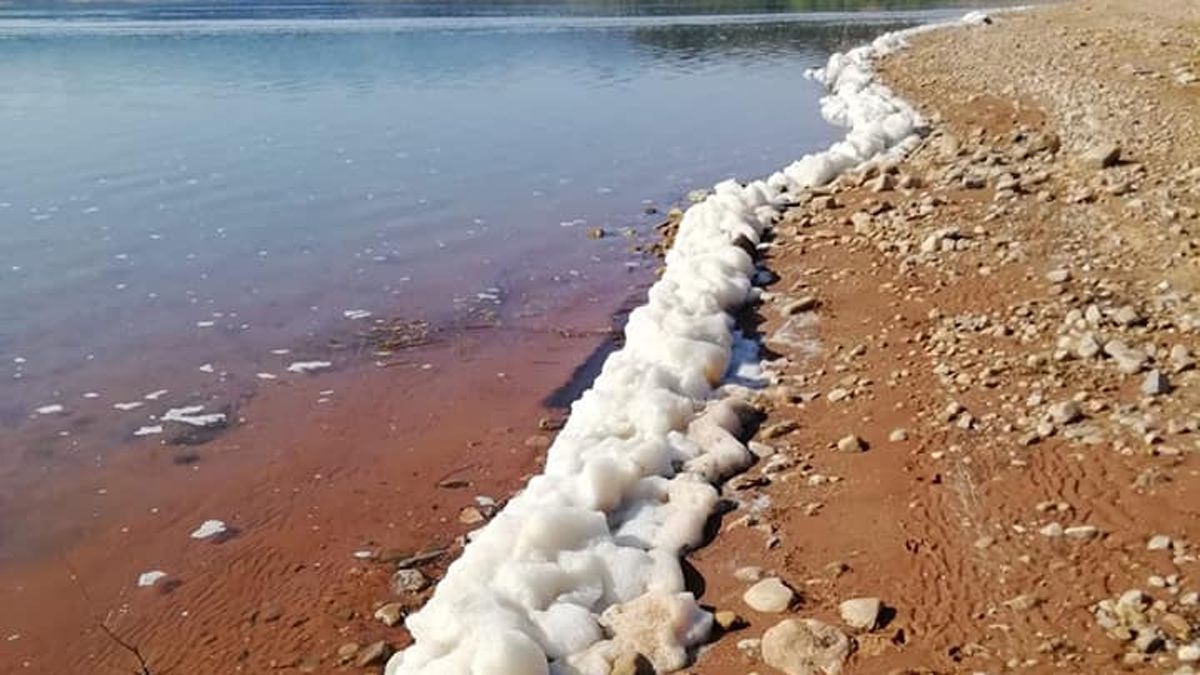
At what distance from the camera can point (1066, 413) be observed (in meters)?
5.25

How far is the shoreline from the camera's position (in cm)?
398

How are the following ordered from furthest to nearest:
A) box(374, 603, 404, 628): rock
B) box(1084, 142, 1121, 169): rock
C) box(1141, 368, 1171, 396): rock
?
Answer: 1. box(1084, 142, 1121, 169): rock
2. box(1141, 368, 1171, 396): rock
3. box(374, 603, 404, 628): rock

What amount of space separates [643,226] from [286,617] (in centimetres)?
763

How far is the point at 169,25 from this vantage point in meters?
47.5

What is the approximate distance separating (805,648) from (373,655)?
1.77 m

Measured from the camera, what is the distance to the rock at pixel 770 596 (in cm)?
432

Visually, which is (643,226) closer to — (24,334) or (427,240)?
(427,240)

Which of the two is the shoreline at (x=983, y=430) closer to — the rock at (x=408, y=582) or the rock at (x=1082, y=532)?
the rock at (x=1082, y=532)

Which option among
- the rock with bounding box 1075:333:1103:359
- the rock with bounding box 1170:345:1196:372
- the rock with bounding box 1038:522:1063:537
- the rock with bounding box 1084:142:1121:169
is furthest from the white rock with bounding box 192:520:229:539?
the rock with bounding box 1084:142:1121:169

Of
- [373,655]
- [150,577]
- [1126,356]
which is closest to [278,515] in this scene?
[150,577]

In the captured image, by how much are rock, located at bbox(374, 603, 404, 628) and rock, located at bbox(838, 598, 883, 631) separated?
1.91 meters

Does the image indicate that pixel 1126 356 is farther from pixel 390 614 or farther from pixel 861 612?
pixel 390 614

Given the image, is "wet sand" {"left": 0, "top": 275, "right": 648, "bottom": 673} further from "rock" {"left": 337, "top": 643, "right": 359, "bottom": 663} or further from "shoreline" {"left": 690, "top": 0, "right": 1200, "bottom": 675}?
"shoreline" {"left": 690, "top": 0, "right": 1200, "bottom": 675}

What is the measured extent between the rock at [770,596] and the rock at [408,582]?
59.8 inches
